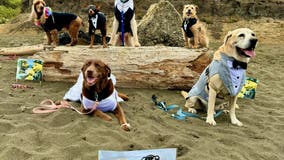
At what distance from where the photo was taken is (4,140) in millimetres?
4441

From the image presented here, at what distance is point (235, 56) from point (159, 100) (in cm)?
164

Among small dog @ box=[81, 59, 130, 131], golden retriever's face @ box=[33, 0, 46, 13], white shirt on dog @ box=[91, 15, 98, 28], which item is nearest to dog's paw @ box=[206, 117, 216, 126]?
small dog @ box=[81, 59, 130, 131]

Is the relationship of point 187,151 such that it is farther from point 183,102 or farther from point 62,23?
point 62,23

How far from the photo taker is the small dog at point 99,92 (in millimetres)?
5094

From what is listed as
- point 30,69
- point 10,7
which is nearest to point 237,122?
point 30,69

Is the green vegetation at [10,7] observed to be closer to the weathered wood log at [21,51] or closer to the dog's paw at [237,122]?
the weathered wood log at [21,51]

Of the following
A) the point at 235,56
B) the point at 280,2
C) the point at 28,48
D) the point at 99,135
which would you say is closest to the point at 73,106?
the point at 99,135

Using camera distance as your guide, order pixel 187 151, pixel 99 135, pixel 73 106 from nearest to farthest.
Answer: pixel 187 151 → pixel 99 135 → pixel 73 106

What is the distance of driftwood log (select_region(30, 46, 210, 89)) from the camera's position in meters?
6.90

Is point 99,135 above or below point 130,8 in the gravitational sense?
below

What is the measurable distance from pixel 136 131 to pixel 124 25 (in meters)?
3.55

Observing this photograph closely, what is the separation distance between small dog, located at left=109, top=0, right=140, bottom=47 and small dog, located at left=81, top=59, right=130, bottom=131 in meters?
2.71

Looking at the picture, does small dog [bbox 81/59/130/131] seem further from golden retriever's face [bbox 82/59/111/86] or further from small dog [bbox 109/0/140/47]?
small dog [bbox 109/0/140/47]

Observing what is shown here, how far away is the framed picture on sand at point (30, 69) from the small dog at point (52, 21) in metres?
0.71
